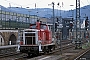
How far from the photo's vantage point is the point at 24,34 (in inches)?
1011

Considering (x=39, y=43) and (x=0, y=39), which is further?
(x=0, y=39)

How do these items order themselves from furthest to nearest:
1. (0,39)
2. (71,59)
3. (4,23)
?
1. (4,23)
2. (0,39)
3. (71,59)

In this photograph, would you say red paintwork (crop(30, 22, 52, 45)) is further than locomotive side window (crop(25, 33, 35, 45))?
Yes

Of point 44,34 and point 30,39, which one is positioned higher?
point 44,34

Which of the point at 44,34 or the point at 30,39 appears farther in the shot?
the point at 44,34

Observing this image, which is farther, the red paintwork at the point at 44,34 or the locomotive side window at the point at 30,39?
the red paintwork at the point at 44,34

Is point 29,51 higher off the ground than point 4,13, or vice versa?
point 4,13

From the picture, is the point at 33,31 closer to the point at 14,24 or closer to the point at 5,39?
the point at 5,39

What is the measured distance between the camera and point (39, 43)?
25.1 metres

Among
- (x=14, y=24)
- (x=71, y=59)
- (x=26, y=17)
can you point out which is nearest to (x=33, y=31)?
(x=71, y=59)

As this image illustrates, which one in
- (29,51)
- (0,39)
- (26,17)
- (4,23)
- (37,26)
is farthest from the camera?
(26,17)

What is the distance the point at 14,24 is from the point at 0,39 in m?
9.80

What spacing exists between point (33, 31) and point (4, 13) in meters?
38.0

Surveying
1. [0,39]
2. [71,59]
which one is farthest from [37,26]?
[0,39]
